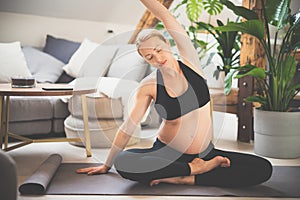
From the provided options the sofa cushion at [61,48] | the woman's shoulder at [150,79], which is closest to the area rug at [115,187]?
the woman's shoulder at [150,79]

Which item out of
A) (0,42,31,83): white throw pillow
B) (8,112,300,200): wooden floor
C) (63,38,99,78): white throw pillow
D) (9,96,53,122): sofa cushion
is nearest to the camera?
(8,112,300,200): wooden floor

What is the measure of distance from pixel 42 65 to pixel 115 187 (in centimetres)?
193

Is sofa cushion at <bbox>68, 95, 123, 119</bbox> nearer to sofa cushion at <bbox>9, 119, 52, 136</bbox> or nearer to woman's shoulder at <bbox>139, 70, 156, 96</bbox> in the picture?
woman's shoulder at <bbox>139, 70, 156, 96</bbox>

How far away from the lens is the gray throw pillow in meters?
3.71

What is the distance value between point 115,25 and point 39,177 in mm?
2661

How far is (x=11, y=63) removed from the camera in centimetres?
354

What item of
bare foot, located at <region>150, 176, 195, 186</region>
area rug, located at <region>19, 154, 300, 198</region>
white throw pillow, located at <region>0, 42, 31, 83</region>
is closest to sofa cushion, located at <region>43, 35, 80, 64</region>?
white throw pillow, located at <region>0, 42, 31, 83</region>

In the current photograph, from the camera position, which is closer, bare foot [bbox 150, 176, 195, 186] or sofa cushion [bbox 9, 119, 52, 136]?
bare foot [bbox 150, 176, 195, 186]

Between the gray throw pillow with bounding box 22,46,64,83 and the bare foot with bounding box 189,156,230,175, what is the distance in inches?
74.2

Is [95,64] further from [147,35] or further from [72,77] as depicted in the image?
[72,77]

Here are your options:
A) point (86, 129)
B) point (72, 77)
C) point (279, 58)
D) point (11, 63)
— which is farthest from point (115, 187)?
point (72, 77)

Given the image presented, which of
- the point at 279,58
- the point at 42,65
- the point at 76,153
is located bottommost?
the point at 76,153

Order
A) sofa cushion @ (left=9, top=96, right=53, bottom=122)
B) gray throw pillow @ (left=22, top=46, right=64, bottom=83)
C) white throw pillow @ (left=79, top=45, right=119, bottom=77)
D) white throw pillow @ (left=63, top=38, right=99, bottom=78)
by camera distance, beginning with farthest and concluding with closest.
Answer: white throw pillow @ (left=63, top=38, right=99, bottom=78) < gray throw pillow @ (left=22, top=46, right=64, bottom=83) < sofa cushion @ (left=9, top=96, right=53, bottom=122) < white throw pillow @ (left=79, top=45, right=119, bottom=77)

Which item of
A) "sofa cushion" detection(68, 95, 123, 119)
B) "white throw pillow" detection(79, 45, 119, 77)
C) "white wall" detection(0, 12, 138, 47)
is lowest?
"sofa cushion" detection(68, 95, 123, 119)
